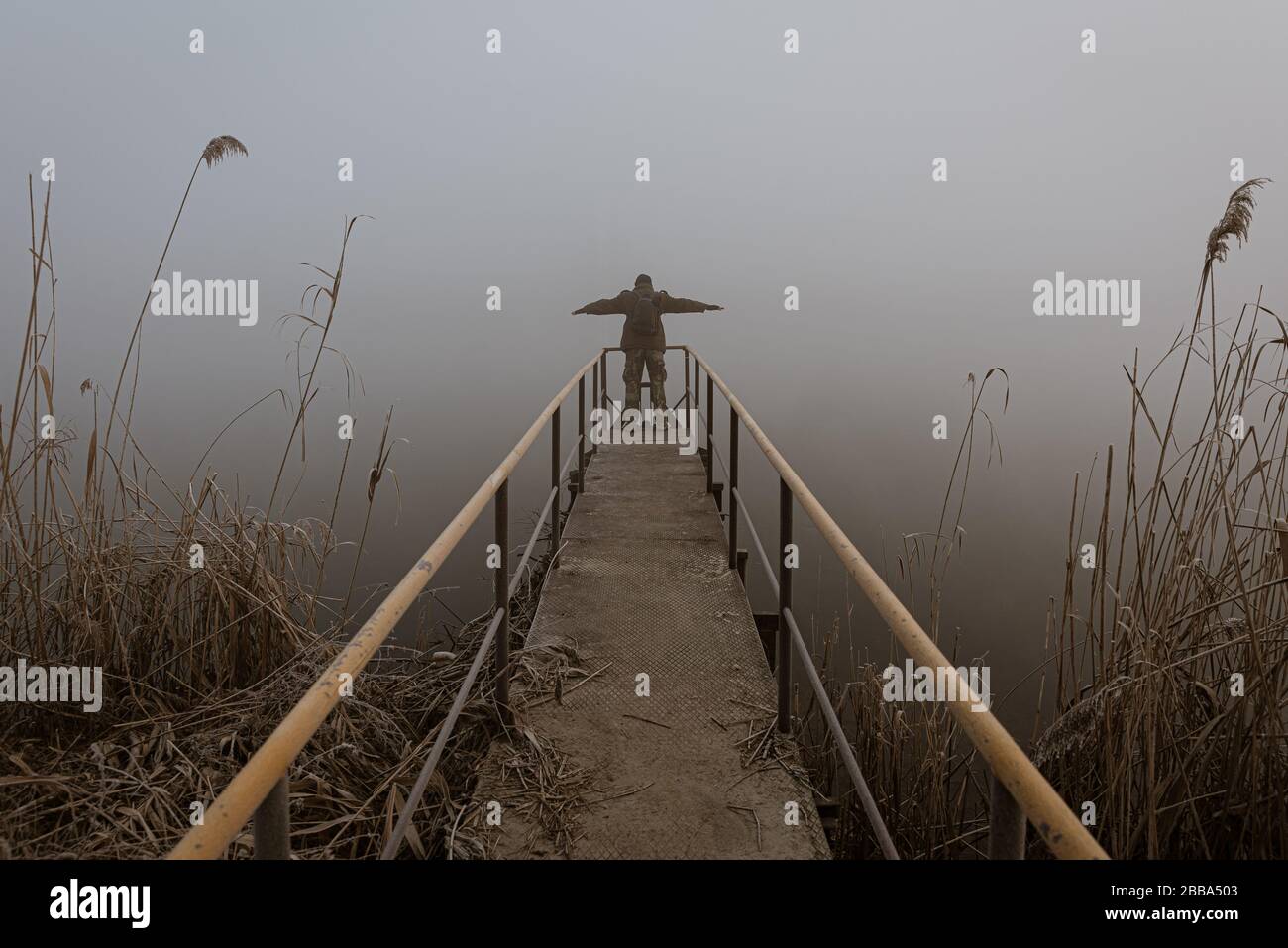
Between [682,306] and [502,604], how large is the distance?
850 centimetres

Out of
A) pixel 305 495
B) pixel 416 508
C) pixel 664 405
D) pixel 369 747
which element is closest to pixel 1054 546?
pixel 664 405

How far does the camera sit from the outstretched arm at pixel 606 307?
1105 cm

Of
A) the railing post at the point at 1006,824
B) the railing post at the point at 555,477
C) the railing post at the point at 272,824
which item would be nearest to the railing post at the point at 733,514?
the railing post at the point at 555,477

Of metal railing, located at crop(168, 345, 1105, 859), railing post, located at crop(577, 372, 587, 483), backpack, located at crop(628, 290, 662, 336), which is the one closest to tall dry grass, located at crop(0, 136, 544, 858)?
metal railing, located at crop(168, 345, 1105, 859)

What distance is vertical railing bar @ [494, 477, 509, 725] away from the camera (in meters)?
3.24

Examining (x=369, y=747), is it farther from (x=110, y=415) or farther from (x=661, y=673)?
(x=110, y=415)

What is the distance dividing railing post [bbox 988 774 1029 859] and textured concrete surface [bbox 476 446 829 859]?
4.74ft

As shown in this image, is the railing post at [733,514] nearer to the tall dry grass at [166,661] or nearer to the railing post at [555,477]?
the railing post at [555,477]

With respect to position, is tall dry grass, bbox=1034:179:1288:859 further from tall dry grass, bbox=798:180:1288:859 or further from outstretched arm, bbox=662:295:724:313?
outstretched arm, bbox=662:295:724:313

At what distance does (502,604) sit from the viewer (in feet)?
10.7

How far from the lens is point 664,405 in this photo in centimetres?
1077

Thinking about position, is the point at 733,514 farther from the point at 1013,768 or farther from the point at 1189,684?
the point at 1013,768

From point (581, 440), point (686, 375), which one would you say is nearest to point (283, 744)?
point (581, 440)

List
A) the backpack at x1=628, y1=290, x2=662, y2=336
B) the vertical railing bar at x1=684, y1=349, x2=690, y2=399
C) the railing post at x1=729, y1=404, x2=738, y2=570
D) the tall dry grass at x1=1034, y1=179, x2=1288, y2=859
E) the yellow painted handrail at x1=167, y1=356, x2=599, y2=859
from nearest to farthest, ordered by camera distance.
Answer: the yellow painted handrail at x1=167, y1=356, x2=599, y2=859, the tall dry grass at x1=1034, y1=179, x2=1288, y2=859, the railing post at x1=729, y1=404, x2=738, y2=570, the vertical railing bar at x1=684, y1=349, x2=690, y2=399, the backpack at x1=628, y1=290, x2=662, y2=336
